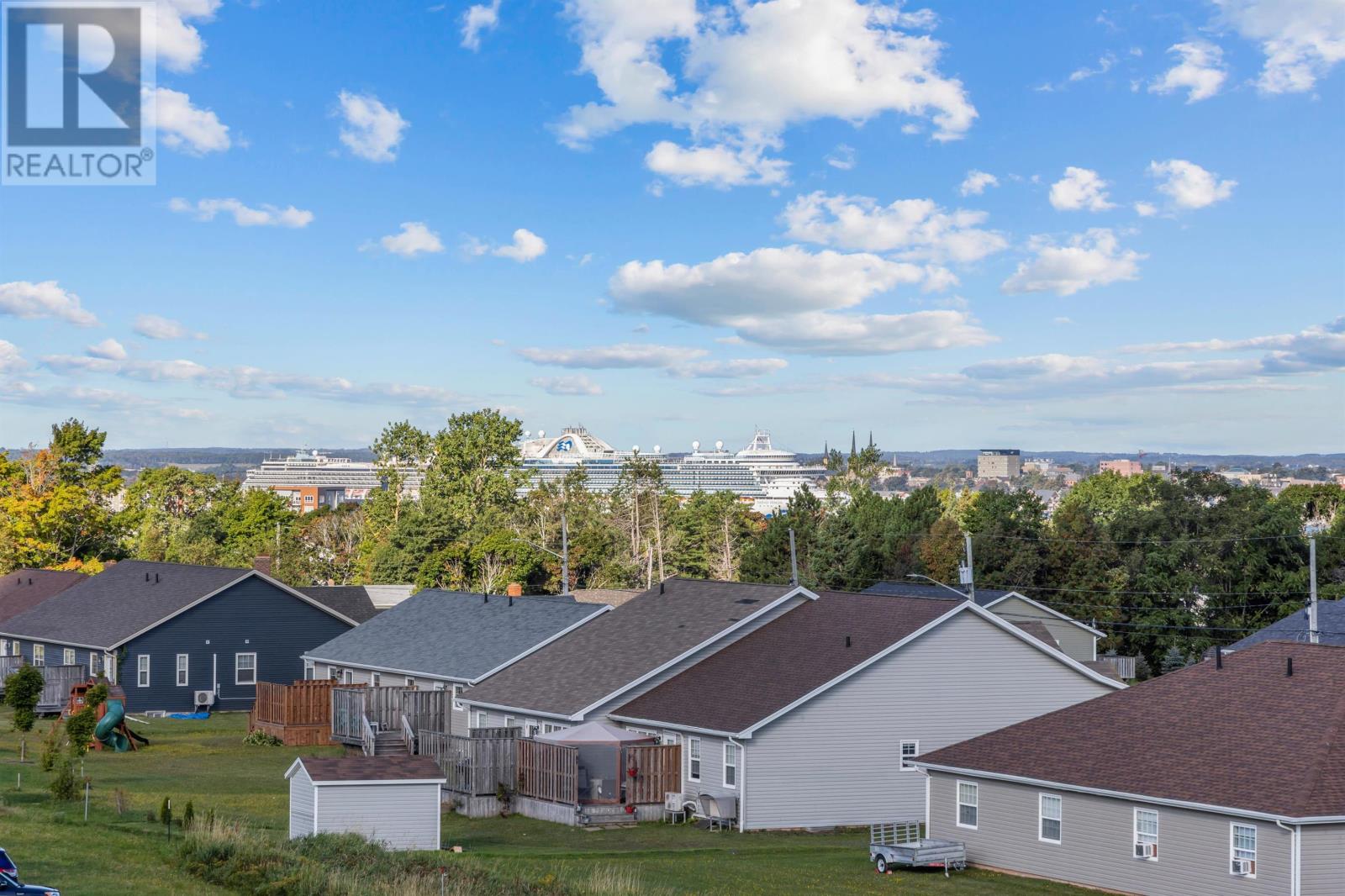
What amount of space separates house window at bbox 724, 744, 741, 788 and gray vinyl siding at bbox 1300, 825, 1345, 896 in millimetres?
13610

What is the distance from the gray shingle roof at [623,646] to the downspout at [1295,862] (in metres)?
18.1

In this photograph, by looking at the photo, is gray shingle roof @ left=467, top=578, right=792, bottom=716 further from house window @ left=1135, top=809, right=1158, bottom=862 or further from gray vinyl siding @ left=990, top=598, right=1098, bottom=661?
gray vinyl siding @ left=990, top=598, right=1098, bottom=661

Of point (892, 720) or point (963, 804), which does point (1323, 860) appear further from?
point (892, 720)

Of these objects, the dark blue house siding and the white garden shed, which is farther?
the dark blue house siding

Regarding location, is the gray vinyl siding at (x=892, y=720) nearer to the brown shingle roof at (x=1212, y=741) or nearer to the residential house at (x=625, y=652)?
the brown shingle roof at (x=1212, y=741)

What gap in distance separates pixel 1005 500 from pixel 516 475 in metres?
48.0

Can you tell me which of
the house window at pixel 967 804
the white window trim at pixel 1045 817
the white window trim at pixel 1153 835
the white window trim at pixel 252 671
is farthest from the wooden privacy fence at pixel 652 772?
the white window trim at pixel 252 671

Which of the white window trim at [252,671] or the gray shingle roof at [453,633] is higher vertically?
the gray shingle roof at [453,633]

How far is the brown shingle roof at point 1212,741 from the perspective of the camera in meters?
26.6

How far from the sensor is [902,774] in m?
36.8

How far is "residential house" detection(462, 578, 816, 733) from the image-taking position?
131ft

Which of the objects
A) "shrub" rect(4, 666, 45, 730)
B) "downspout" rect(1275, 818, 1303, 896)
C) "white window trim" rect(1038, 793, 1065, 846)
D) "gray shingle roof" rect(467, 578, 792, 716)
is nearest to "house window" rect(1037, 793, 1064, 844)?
"white window trim" rect(1038, 793, 1065, 846)

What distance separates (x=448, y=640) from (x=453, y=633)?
31.5 inches

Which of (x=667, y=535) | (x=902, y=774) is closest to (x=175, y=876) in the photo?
(x=902, y=774)
